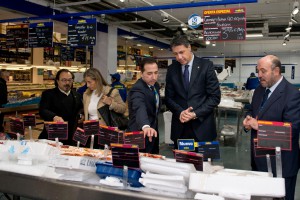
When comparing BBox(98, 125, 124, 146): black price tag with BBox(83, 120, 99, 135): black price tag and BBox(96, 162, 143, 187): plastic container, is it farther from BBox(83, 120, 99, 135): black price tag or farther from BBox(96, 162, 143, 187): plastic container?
BBox(96, 162, 143, 187): plastic container

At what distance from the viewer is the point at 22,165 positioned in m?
2.24

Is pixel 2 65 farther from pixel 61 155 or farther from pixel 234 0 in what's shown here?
pixel 61 155

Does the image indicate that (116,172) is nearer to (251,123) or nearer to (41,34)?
(251,123)

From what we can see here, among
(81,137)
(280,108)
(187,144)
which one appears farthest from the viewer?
(81,137)

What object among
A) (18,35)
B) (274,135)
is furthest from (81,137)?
(18,35)

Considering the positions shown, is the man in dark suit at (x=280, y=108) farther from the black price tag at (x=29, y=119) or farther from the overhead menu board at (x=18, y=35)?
the overhead menu board at (x=18, y=35)

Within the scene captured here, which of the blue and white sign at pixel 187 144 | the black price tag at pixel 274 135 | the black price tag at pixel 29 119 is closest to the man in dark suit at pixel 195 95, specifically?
the blue and white sign at pixel 187 144

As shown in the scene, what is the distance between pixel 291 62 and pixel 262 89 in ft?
79.1

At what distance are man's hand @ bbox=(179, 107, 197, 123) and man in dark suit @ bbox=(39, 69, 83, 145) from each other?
1.66m

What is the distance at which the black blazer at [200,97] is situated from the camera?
131 inches

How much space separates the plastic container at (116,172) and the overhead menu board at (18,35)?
9326 millimetres

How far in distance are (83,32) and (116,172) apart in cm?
821

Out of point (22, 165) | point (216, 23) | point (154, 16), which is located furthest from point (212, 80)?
point (154, 16)

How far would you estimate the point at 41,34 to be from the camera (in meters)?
9.74
